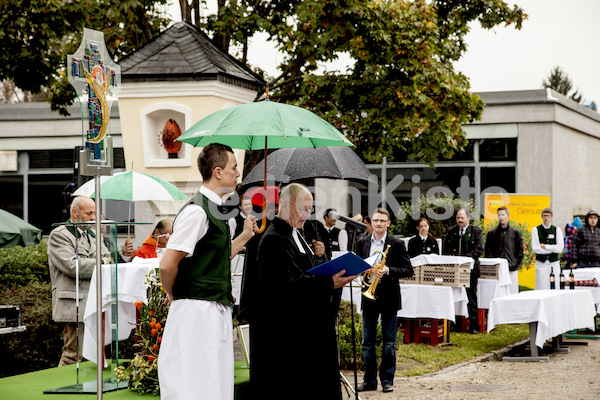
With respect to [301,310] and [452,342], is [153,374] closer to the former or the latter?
[301,310]

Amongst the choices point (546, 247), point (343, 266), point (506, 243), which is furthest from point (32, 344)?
point (546, 247)

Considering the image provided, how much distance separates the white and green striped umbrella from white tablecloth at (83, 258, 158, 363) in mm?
853

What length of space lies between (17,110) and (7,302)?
17.7 m

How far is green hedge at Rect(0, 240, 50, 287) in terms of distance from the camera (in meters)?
12.3

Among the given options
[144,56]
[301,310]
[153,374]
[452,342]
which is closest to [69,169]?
[144,56]

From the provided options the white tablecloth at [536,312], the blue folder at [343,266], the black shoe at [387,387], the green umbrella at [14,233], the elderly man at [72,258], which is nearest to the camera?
the blue folder at [343,266]

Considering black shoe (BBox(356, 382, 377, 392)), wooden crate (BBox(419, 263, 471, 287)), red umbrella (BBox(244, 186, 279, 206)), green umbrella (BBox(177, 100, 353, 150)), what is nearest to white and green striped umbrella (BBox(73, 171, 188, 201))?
Answer: red umbrella (BBox(244, 186, 279, 206))

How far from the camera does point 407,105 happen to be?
48.2 feet

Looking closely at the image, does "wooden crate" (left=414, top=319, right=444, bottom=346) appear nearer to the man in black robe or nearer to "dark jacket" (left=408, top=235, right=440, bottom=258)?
"dark jacket" (left=408, top=235, right=440, bottom=258)

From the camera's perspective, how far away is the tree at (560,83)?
190ft

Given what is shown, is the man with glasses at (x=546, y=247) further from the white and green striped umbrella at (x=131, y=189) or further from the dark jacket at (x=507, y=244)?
the white and green striped umbrella at (x=131, y=189)

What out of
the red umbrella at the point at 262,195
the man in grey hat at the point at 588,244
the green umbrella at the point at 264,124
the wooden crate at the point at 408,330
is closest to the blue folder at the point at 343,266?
the green umbrella at the point at 264,124

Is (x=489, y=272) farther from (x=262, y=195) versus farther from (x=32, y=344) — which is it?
(x=32, y=344)

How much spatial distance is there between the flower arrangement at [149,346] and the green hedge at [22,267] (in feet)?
18.1
